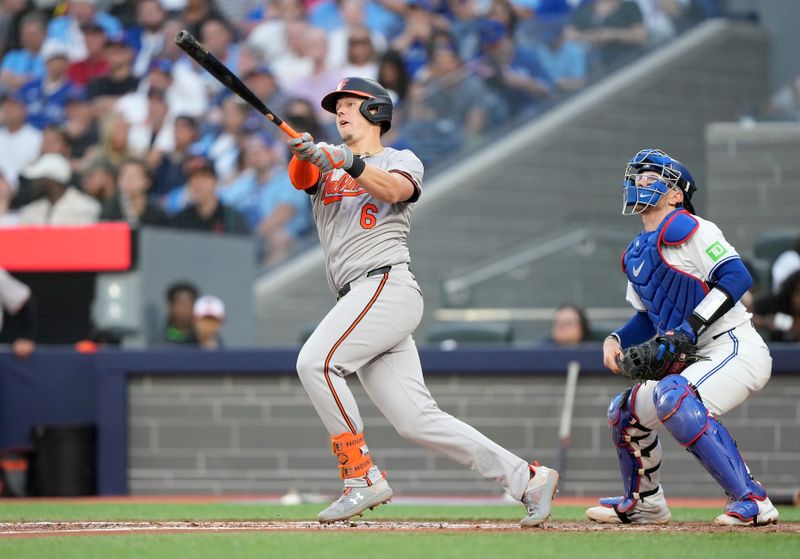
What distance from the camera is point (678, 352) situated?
5.06 metres

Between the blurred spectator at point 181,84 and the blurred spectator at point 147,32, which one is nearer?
the blurred spectator at point 181,84

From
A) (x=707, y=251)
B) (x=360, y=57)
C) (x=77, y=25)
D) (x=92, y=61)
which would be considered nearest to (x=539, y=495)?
(x=707, y=251)

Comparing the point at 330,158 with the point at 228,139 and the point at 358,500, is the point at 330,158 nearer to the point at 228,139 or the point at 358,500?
the point at 358,500

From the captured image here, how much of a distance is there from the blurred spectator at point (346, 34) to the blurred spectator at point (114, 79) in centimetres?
240

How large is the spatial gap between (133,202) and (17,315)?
3830 mm

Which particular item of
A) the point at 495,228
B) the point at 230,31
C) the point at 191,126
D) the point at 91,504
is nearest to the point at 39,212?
the point at 191,126

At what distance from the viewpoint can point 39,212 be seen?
1248 cm

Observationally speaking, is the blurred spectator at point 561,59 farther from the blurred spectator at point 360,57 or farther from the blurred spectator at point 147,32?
the blurred spectator at point 147,32

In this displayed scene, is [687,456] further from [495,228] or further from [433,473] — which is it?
[495,228]

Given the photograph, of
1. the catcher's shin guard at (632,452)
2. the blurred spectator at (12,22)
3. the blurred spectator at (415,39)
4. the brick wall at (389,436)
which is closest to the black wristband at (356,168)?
the catcher's shin guard at (632,452)

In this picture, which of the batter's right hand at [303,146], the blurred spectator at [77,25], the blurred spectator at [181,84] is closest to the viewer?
the batter's right hand at [303,146]

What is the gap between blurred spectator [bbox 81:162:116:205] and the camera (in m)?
13.0

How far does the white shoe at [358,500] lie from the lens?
191 inches

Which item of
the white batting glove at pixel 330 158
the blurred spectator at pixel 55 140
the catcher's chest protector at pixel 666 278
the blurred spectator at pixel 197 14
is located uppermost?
the blurred spectator at pixel 197 14
